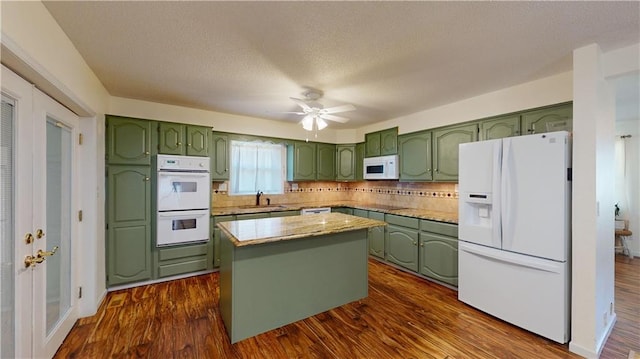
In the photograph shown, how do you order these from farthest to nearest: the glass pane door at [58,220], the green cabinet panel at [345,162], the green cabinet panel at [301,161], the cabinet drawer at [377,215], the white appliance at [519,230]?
1. the green cabinet panel at [345,162]
2. the green cabinet panel at [301,161]
3. the cabinet drawer at [377,215]
4. the white appliance at [519,230]
5. the glass pane door at [58,220]

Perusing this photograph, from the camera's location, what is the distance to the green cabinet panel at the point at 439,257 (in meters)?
3.04

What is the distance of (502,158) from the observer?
2.38 meters

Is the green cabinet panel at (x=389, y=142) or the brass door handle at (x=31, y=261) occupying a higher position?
the green cabinet panel at (x=389, y=142)

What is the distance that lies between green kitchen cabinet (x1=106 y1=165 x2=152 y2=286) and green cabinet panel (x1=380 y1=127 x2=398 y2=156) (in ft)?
11.4

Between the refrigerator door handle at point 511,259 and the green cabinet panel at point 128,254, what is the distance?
3744 millimetres

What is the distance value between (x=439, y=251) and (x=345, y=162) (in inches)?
96.2

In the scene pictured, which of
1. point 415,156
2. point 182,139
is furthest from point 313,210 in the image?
point 182,139

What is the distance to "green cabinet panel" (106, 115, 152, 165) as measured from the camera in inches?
118

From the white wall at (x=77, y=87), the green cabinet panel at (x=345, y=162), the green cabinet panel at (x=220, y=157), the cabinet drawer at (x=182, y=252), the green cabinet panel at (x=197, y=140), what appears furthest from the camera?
the green cabinet panel at (x=345, y=162)

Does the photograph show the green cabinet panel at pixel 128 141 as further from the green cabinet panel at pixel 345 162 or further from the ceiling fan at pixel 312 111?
the green cabinet panel at pixel 345 162

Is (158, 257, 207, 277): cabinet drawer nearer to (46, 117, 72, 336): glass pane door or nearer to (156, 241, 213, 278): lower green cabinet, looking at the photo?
(156, 241, 213, 278): lower green cabinet

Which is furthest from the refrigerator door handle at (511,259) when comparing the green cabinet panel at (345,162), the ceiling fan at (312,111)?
the green cabinet panel at (345,162)

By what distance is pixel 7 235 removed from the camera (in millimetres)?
1406

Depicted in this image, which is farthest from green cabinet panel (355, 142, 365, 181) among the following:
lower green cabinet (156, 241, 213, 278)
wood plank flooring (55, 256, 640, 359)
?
lower green cabinet (156, 241, 213, 278)
